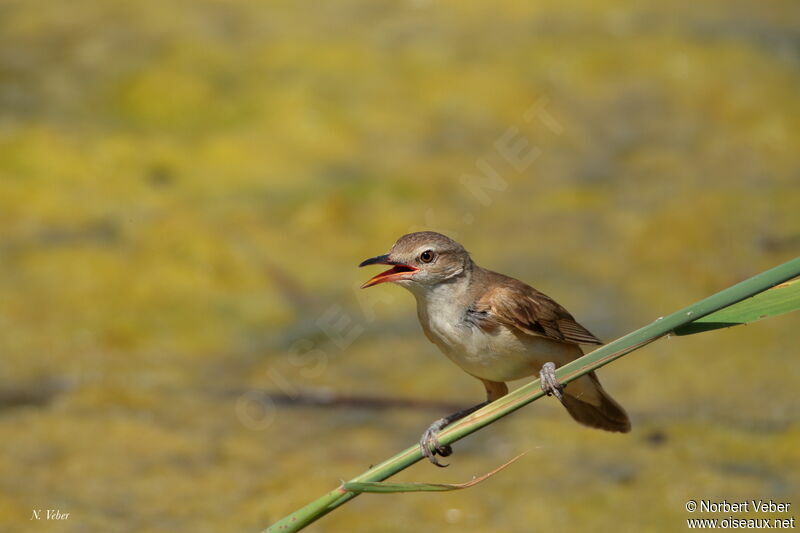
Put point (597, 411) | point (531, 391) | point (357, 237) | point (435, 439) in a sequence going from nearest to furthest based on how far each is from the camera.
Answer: point (531, 391)
point (435, 439)
point (597, 411)
point (357, 237)

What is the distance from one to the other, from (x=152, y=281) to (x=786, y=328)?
3.23 metres

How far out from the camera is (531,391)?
225cm

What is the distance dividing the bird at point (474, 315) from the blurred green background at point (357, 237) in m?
1.22

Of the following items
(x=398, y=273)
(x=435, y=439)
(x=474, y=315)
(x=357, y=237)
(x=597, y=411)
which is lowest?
(x=435, y=439)

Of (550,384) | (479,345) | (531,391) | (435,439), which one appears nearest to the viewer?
(531,391)

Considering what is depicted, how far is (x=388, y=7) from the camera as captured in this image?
755 cm

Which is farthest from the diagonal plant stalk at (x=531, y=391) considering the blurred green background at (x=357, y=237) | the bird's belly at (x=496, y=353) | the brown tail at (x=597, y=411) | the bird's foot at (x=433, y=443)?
the blurred green background at (x=357, y=237)

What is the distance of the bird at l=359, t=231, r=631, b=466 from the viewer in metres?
3.09

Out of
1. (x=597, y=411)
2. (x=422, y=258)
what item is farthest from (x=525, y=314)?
(x=597, y=411)

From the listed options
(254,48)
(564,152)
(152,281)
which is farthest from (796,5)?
(152,281)

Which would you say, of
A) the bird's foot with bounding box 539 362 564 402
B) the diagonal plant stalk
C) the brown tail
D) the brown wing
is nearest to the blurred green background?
the brown tail

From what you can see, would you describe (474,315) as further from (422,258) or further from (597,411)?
(597,411)

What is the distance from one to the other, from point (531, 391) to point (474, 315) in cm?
91

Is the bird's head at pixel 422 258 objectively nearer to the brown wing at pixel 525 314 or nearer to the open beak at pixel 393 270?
the open beak at pixel 393 270
